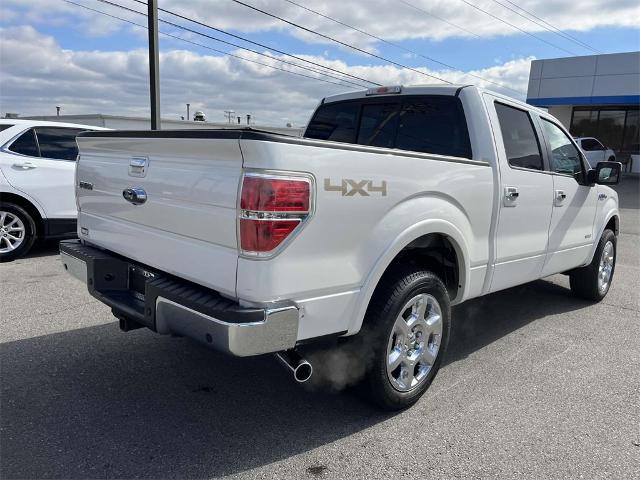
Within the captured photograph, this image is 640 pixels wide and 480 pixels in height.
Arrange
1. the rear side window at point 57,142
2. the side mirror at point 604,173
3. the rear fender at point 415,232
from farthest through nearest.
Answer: the rear side window at point 57,142 < the side mirror at point 604,173 < the rear fender at point 415,232

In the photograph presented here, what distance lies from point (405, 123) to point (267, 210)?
2175mm

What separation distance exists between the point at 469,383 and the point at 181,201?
2.38 meters

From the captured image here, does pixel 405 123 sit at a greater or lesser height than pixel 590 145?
lesser

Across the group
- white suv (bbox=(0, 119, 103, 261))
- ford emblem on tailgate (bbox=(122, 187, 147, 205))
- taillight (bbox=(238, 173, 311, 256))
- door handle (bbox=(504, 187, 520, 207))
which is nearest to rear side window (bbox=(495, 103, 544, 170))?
door handle (bbox=(504, 187, 520, 207))

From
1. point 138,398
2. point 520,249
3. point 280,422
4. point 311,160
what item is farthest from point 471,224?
point 138,398

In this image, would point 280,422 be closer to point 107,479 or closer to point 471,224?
point 107,479

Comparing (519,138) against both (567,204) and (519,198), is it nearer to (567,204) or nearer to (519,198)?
(519,198)

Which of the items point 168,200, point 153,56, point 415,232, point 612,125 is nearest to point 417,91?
point 415,232

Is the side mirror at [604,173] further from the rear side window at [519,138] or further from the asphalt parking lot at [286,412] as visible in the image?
the asphalt parking lot at [286,412]

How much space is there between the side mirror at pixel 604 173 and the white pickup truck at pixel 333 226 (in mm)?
→ 689

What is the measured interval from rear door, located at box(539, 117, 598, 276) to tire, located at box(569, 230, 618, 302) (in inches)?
15.5

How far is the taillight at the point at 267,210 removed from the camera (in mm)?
2369

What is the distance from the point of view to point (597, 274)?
5793 mm

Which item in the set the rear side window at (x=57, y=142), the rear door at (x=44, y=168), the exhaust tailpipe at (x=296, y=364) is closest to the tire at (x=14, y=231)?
the rear door at (x=44, y=168)
